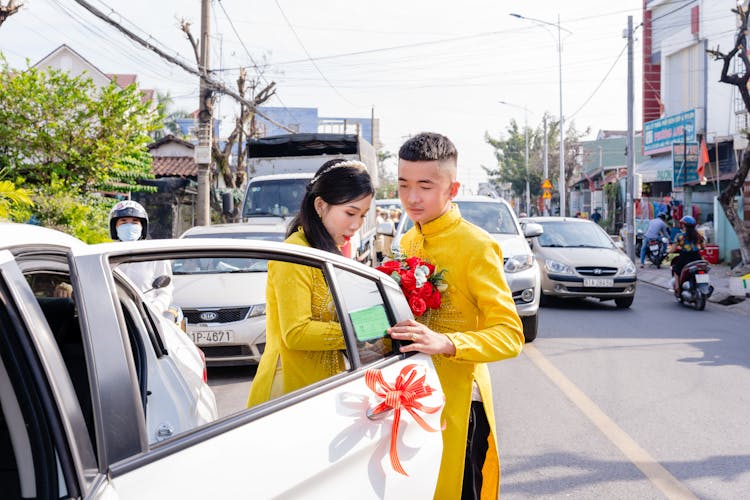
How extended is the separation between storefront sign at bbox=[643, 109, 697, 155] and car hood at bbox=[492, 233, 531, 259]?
1682cm

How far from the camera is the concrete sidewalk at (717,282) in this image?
13.0 metres

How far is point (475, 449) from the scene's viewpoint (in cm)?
266

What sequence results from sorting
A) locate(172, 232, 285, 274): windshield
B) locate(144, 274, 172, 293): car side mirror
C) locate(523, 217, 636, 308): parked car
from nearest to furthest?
locate(144, 274, 172, 293): car side mirror → locate(172, 232, 285, 274): windshield → locate(523, 217, 636, 308): parked car

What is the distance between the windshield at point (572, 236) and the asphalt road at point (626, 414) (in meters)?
3.19

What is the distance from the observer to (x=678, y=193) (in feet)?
87.0

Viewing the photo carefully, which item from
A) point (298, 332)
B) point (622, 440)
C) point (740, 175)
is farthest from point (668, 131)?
point (298, 332)

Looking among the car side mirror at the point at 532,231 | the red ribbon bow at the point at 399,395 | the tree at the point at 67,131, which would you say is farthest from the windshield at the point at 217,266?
the red ribbon bow at the point at 399,395

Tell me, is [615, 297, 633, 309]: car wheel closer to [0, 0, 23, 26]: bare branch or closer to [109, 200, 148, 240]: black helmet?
[109, 200, 148, 240]: black helmet

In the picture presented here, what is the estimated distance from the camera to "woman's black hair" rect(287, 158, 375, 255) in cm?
253

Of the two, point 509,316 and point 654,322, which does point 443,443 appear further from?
point 654,322

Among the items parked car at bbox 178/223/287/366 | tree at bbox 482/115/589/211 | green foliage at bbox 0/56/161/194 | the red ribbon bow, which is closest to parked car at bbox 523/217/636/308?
parked car at bbox 178/223/287/366

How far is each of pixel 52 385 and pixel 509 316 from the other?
149 centimetres

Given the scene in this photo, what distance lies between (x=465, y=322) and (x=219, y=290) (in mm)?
4854

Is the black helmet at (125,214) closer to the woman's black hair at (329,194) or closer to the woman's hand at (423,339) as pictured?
the woman's black hair at (329,194)
